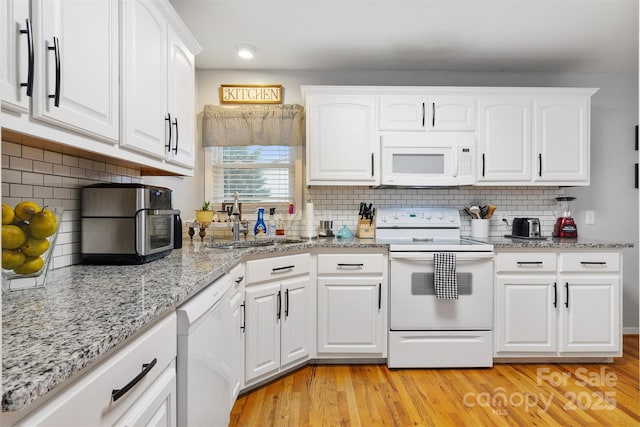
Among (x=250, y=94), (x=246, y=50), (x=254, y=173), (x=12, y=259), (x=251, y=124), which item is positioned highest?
(x=246, y=50)

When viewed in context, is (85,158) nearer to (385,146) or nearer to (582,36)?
(385,146)

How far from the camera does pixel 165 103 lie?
176 centimetres

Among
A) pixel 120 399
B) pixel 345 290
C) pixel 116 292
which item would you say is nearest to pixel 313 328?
pixel 345 290

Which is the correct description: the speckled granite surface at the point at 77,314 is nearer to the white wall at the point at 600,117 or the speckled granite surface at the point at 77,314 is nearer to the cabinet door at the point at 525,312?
the cabinet door at the point at 525,312

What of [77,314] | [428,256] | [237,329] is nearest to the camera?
[77,314]

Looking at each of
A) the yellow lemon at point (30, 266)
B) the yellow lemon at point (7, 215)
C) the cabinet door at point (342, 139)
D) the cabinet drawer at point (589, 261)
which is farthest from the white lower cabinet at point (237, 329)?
the cabinet drawer at point (589, 261)

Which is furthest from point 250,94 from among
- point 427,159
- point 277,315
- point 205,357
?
point 205,357

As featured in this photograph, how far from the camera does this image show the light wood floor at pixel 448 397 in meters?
1.94

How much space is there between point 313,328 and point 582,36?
282cm

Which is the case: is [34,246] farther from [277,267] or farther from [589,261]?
[589,261]

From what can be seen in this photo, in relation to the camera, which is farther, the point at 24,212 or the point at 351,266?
the point at 351,266

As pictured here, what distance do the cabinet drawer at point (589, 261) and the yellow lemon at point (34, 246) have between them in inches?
117

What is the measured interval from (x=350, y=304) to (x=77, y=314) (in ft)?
6.22

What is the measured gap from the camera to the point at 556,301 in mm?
2602
